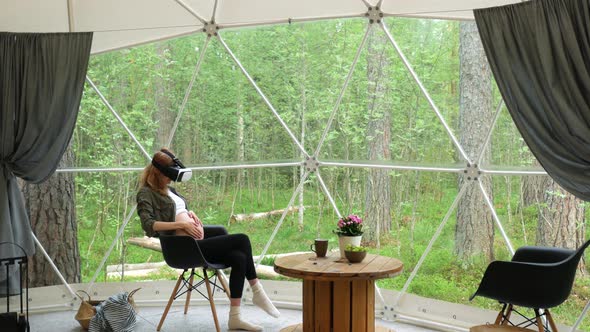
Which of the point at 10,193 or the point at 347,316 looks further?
the point at 10,193

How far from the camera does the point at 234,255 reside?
5469 mm

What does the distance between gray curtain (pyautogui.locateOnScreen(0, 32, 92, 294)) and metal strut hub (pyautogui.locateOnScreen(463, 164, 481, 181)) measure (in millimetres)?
3487

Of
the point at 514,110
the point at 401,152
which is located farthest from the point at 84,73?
the point at 401,152

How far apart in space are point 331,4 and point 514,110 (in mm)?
2074

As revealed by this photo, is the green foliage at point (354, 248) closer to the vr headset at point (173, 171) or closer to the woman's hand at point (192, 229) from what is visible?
the woman's hand at point (192, 229)

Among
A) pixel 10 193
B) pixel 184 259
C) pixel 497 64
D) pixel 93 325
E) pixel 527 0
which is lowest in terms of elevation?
pixel 93 325

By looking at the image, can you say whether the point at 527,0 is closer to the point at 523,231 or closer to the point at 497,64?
the point at 497,64

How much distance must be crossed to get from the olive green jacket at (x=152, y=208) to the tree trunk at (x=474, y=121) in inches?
166

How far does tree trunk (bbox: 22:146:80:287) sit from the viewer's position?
7.29 metres

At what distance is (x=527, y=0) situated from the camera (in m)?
4.89

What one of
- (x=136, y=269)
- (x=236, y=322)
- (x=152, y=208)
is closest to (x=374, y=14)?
(x=152, y=208)

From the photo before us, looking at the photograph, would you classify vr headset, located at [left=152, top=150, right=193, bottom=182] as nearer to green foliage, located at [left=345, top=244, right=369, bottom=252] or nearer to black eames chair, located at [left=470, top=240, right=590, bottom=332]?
green foliage, located at [left=345, top=244, right=369, bottom=252]

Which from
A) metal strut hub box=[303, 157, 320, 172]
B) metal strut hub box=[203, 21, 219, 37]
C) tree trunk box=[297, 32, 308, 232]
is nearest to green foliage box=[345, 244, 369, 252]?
metal strut hub box=[303, 157, 320, 172]

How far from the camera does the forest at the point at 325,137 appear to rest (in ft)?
28.0
